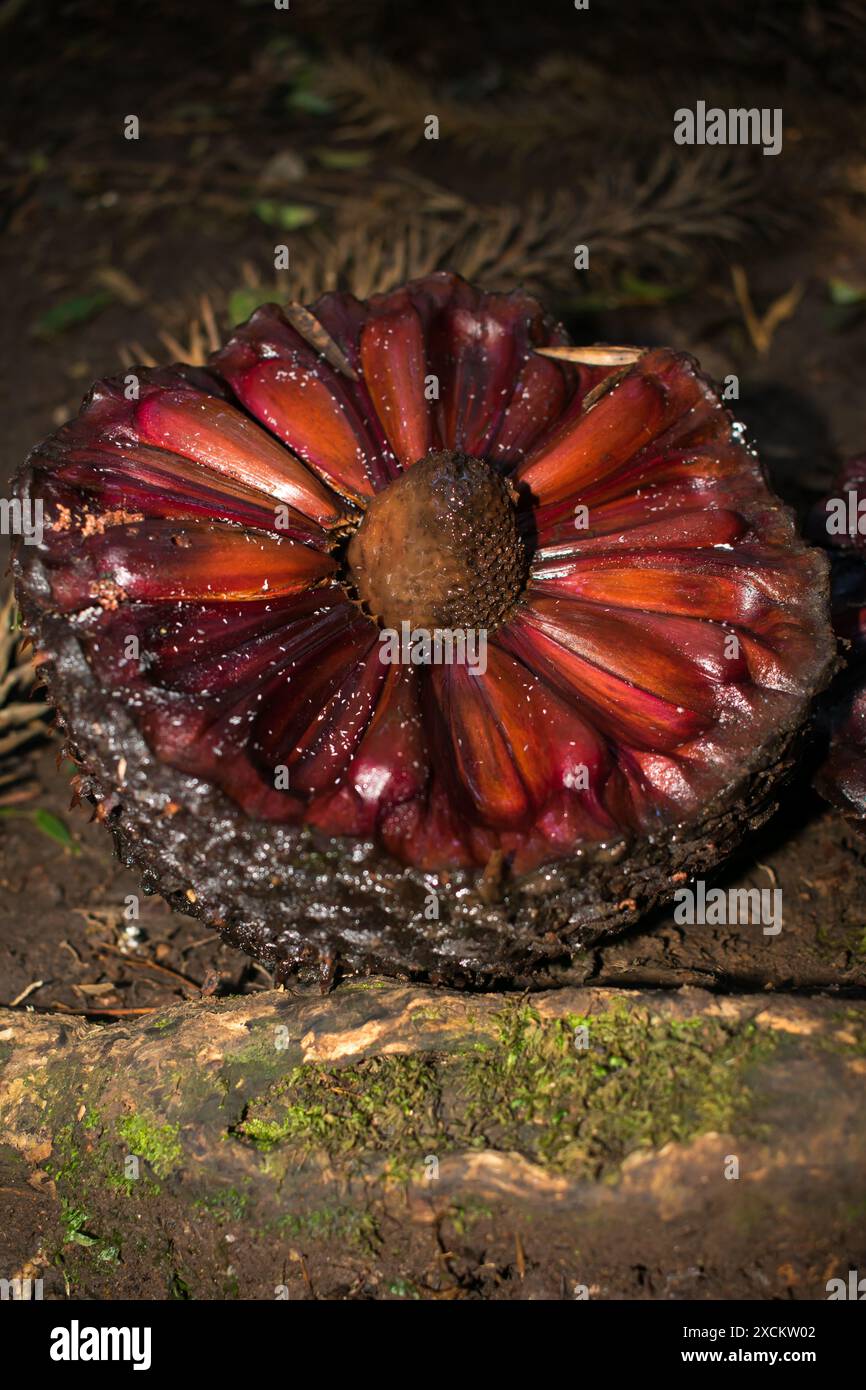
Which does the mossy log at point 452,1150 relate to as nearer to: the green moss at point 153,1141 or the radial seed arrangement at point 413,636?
the green moss at point 153,1141

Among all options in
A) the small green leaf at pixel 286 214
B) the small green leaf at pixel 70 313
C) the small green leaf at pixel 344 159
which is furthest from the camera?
the small green leaf at pixel 344 159

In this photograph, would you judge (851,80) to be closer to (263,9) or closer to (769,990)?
(263,9)

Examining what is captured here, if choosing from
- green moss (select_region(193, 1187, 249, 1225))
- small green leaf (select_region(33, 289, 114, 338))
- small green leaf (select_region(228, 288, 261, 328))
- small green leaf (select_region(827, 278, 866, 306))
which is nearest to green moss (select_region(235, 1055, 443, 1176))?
Answer: green moss (select_region(193, 1187, 249, 1225))

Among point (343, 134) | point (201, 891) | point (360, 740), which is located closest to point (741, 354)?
point (343, 134)

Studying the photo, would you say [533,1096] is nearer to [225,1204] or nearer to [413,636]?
[225,1204]

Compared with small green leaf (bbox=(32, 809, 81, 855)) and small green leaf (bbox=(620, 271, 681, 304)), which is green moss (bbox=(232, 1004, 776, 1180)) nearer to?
small green leaf (bbox=(32, 809, 81, 855))

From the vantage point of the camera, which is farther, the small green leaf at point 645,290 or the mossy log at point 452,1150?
the small green leaf at point 645,290

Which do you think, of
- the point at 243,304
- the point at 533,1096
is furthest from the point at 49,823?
the point at 243,304

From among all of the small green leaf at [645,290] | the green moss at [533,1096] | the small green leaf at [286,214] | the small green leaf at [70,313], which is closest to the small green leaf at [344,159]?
the small green leaf at [286,214]
